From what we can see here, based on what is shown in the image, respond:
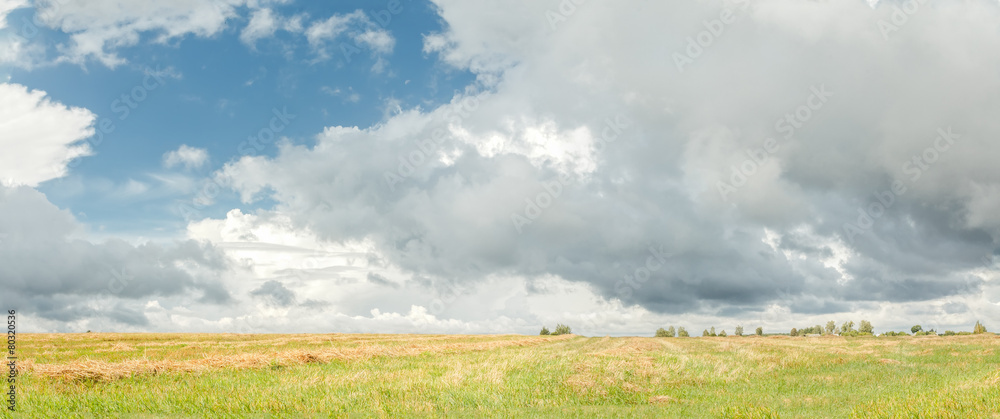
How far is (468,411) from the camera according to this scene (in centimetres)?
1468

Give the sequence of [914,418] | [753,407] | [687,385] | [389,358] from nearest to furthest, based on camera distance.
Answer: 1. [914,418]
2. [753,407]
3. [687,385]
4. [389,358]

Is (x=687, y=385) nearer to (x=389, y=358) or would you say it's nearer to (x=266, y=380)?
(x=266, y=380)

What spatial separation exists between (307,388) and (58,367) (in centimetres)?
1093

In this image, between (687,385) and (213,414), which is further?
(687,385)

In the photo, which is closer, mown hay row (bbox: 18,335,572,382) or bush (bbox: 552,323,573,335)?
mown hay row (bbox: 18,335,572,382)

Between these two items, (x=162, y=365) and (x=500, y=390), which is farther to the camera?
(x=162, y=365)

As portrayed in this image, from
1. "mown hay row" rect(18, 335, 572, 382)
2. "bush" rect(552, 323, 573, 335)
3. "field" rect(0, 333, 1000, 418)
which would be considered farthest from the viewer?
"bush" rect(552, 323, 573, 335)

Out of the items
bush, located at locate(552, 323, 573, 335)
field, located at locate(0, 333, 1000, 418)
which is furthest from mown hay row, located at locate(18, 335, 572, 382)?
bush, located at locate(552, 323, 573, 335)

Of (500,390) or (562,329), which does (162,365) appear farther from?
(562,329)

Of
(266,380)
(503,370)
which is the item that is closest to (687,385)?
(503,370)

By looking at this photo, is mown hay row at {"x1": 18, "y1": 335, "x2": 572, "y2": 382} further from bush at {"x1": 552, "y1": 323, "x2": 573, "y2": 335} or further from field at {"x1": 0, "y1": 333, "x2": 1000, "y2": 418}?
bush at {"x1": 552, "y1": 323, "x2": 573, "y2": 335}

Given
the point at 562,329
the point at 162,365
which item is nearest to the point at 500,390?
the point at 162,365

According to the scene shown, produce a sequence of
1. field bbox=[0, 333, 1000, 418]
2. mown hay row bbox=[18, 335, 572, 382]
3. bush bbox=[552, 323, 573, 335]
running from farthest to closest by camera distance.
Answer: bush bbox=[552, 323, 573, 335] → mown hay row bbox=[18, 335, 572, 382] → field bbox=[0, 333, 1000, 418]

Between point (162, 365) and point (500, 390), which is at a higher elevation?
point (162, 365)
